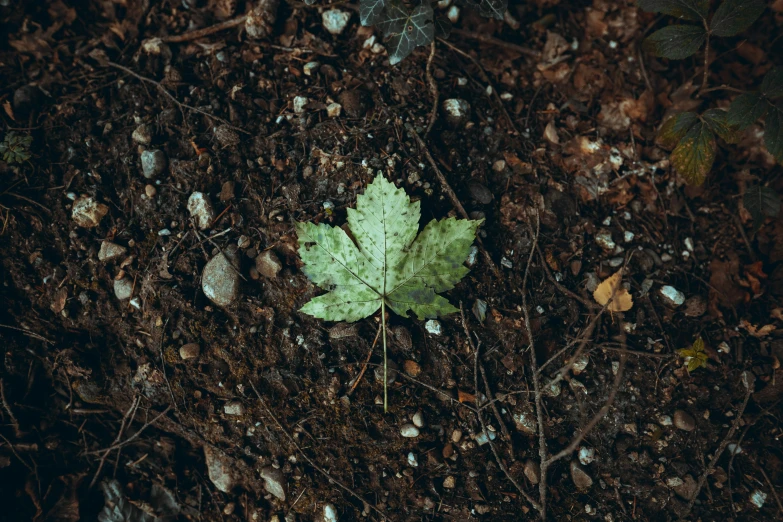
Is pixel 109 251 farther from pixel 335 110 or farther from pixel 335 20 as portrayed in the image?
pixel 335 20

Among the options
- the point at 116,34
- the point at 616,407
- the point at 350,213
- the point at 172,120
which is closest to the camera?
the point at 350,213

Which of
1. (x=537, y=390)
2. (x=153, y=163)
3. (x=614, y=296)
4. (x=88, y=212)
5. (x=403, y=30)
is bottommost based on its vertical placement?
(x=537, y=390)

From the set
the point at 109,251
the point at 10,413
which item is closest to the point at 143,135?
the point at 109,251

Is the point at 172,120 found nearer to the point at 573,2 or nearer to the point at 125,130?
the point at 125,130

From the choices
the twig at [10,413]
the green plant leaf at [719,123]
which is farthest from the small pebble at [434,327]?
the twig at [10,413]

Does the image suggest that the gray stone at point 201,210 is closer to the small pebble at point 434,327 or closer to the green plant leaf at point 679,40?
the small pebble at point 434,327

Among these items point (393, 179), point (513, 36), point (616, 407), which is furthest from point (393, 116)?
point (616, 407)
